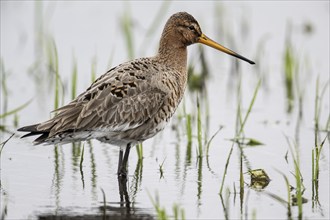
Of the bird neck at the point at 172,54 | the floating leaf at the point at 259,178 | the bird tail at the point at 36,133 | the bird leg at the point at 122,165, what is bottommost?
the floating leaf at the point at 259,178

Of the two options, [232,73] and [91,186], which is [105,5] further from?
[91,186]

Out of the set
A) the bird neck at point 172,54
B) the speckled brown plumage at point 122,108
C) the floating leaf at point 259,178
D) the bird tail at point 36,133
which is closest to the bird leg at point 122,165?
the speckled brown plumage at point 122,108

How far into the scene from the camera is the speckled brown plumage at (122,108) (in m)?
9.08

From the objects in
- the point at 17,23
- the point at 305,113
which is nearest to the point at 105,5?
the point at 17,23

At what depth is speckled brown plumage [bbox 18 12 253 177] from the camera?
29.8 feet

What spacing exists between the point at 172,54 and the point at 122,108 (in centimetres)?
103

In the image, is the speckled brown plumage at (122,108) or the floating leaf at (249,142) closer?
the speckled brown plumage at (122,108)

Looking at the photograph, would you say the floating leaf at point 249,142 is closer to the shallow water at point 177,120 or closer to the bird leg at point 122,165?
the shallow water at point 177,120

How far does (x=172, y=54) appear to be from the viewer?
33.1 ft

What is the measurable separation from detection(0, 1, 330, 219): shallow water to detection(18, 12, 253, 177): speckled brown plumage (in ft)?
1.49

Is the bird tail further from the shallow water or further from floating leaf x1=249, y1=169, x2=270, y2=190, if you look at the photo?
floating leaf x1=249, y1=169, x2=270, y2=190

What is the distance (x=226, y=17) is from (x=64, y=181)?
7582 millimetres

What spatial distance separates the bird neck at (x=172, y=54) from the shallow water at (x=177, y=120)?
83 cm

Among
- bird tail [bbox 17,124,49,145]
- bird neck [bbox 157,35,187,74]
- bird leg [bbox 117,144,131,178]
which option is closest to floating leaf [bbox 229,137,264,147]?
bird neck [bbox 157,35,187,74]
